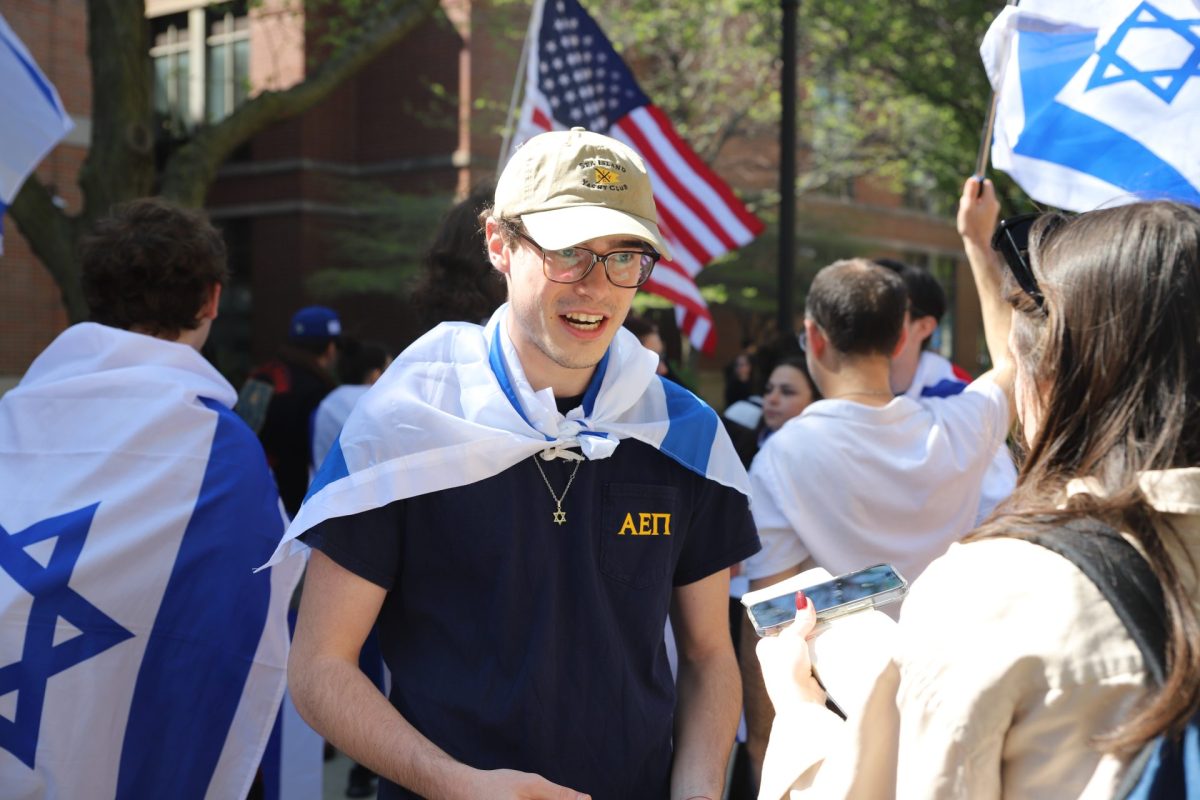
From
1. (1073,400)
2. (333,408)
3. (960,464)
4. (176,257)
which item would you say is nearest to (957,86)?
(333,408)

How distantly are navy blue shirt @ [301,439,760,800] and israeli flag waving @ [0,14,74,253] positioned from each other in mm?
3095

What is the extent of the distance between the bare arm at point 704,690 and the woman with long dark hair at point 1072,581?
2.54 feet

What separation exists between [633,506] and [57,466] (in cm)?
159

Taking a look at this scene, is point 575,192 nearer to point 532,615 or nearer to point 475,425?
point 475,425

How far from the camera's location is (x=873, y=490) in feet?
12.5

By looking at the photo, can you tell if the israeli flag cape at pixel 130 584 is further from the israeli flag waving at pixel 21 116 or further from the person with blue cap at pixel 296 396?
the person with blue cap at pixel 296 396

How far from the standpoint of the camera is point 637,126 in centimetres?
790

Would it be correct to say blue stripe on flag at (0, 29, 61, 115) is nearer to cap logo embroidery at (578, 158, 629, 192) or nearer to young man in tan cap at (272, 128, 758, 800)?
→ young man in tan cap at (272, 128, 758, 800)

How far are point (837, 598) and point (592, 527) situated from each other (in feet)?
1.87

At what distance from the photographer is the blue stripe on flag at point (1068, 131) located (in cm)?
384

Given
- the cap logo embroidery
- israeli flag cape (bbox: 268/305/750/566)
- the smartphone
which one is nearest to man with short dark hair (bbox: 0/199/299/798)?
israeli flag cape (bbox: 268/305/750/566)

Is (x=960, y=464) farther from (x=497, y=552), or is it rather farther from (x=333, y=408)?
(x=333, y=408)

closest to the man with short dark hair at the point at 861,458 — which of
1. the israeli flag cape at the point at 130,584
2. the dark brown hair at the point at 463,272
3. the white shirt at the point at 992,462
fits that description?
the white shirt at the point at 992,462

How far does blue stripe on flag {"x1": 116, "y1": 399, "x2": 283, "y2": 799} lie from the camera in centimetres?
314
